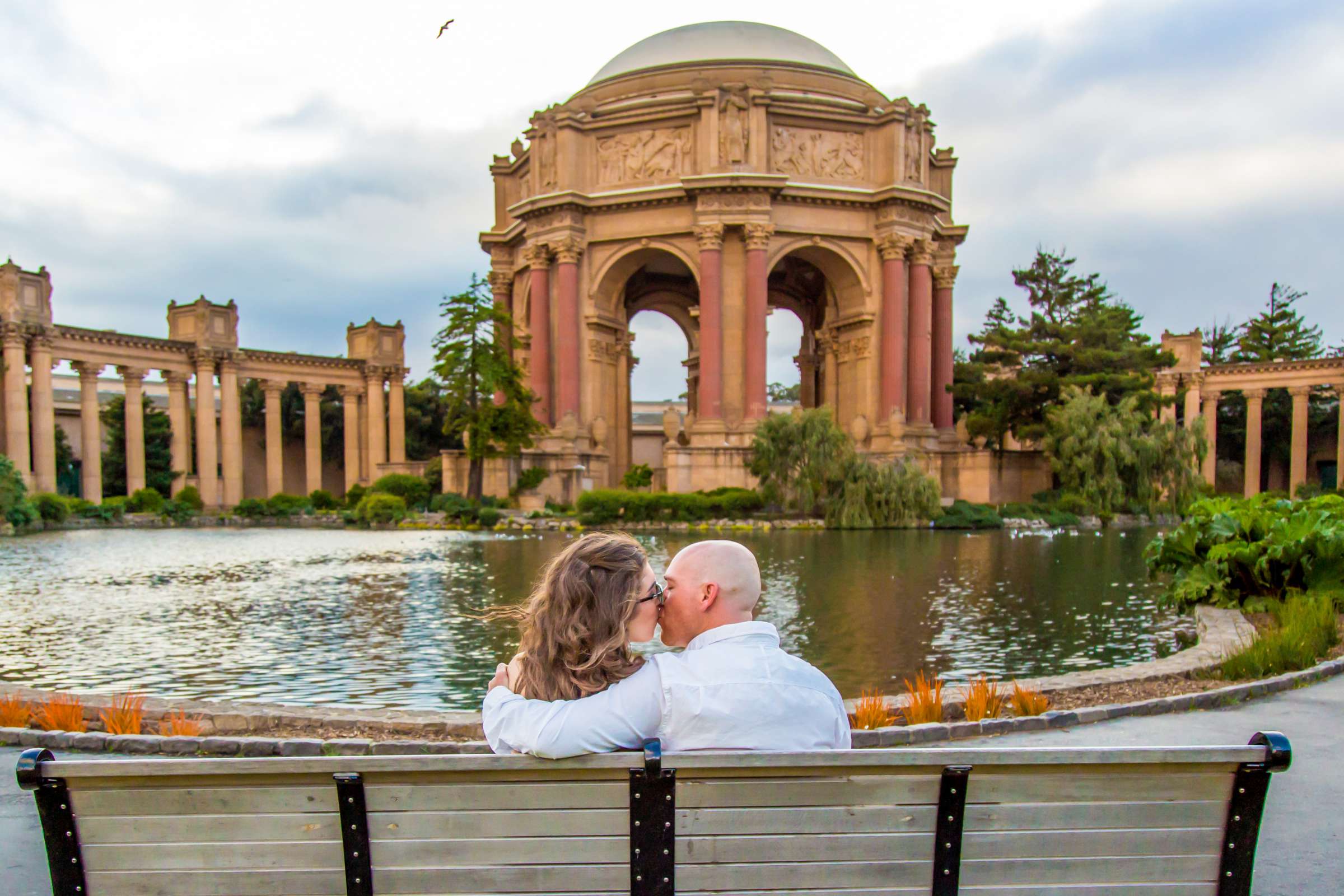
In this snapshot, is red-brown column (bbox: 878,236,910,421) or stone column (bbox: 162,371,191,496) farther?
stone column (bbox: 162,371,191,496)

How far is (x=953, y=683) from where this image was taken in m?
7.96

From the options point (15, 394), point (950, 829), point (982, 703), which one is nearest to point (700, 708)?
point (950, 829)

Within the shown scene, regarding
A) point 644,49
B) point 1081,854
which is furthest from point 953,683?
point 644,49

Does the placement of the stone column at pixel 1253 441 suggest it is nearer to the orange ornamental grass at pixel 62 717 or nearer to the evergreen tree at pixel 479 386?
the evergreen tree at pixel 479 386

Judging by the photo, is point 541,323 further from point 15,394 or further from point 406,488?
point 15,394

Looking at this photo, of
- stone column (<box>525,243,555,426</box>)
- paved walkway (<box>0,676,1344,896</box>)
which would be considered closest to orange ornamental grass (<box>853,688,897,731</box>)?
paved walkway (<box>0,676,1344,896</box>)

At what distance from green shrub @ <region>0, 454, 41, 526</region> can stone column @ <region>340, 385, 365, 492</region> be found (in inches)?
894

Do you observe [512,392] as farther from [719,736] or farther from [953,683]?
[719,736]

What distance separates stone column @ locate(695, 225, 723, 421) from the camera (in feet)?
135

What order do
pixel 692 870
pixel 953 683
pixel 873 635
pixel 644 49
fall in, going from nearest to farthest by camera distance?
pixel 692 870 → pixel 953 683 → pixel 873 635 → pixel 644 49

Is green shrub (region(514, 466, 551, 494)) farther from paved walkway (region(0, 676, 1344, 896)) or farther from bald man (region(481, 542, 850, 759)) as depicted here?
bald man (region(481, 542, 850, 759))

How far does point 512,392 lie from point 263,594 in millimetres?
23897

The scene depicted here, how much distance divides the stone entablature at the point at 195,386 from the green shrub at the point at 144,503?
281cm

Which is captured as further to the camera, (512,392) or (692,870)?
(512,392)
